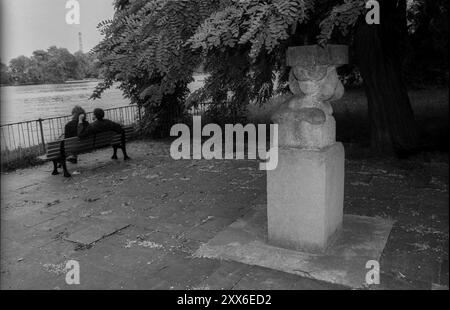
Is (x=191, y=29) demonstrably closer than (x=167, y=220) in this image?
Yes

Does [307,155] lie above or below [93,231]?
above

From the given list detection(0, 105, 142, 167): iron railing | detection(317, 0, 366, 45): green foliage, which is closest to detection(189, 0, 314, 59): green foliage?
detection(317, 0, 366, 45): green foliage

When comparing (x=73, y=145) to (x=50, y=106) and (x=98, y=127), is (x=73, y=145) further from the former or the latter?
(x=50, y=106)

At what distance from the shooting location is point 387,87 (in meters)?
8.09

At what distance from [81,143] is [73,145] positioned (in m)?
0.19

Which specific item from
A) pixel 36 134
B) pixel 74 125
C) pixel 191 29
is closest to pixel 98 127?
pixel 74 125

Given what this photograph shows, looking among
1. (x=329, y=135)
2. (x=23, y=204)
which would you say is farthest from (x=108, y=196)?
(x=329, y=135)

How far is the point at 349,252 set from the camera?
409cm

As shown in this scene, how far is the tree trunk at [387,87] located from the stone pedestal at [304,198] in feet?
14.0

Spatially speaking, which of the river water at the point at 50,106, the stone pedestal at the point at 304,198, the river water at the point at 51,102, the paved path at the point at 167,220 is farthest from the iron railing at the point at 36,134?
the stone pedestal at the point at 304,198

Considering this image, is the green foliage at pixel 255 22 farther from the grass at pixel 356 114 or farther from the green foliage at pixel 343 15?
the grass at pixel 356 114

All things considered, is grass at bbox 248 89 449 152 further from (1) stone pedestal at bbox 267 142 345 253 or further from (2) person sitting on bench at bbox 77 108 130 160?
(1) stone pedestal at bbox 267 142 345 253

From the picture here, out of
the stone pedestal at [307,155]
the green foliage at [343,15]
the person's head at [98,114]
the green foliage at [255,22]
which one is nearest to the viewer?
the green foliage at [255,22]

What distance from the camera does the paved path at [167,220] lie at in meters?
3.78
